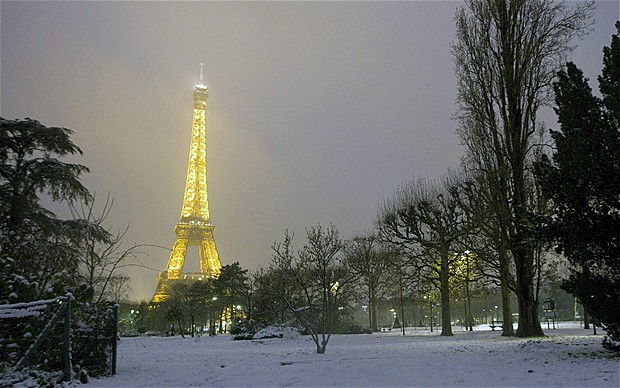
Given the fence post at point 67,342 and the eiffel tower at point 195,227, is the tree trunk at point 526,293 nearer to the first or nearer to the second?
the fence post at point 67,342

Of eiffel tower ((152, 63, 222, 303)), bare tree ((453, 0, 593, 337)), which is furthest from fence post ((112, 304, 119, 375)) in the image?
eiffel tower ((152, 63, 222, 303))

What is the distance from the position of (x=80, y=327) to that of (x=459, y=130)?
16.6 meters

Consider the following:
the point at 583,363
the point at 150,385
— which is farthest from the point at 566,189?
the point at 150,385

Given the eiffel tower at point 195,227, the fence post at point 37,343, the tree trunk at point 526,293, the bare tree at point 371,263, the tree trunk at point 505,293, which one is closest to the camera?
the fence post at point 37,343

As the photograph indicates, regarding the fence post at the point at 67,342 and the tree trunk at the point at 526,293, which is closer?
the fence post at the point at 67,342

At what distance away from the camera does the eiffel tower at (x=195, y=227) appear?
59.8 meters

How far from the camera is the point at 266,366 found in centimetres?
982

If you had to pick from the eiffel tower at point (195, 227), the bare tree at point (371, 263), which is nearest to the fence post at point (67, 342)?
the bare tree at point (371, 263)

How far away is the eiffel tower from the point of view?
2356 inches

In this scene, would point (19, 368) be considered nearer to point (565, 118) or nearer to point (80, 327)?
point (80, 327)

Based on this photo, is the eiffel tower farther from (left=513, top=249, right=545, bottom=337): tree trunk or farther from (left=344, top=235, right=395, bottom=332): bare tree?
(left=513, top=249, right=545, bottom=337): tree trunk

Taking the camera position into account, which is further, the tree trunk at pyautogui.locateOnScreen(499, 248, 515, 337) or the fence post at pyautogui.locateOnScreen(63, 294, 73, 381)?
the tree trunk at pyautogui.locateOnScreen(499, 248, 515, 337)

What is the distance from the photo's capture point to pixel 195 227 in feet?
206

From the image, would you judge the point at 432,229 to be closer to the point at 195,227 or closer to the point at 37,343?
the point at 37,343
